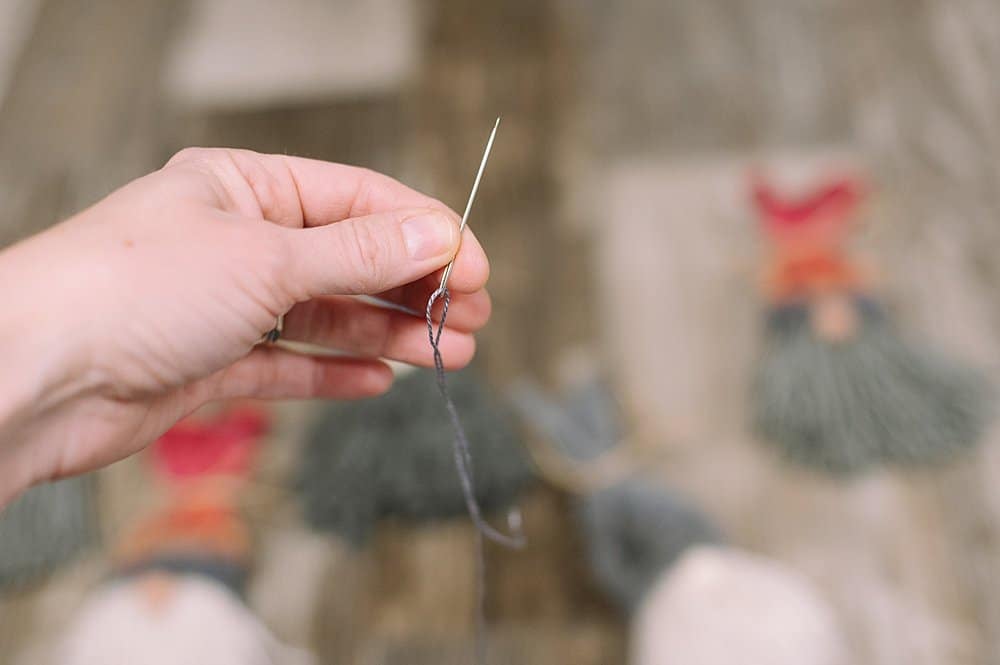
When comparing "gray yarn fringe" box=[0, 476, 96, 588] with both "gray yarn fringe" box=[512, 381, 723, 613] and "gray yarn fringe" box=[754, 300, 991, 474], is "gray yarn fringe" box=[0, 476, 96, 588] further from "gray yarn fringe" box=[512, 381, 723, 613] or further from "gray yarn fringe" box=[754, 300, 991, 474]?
"gray yarn fringe" box=[754, 300, 991, 474]

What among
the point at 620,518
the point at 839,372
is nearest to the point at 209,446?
the point at 620,518

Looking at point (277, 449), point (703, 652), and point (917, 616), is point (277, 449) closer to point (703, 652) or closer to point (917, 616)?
point (703, 652)

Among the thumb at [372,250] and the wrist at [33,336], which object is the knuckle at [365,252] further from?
the wrist at [33,336]

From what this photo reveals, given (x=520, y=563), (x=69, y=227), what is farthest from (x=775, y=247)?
(x=69, y=227)

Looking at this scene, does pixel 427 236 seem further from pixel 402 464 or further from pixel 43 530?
pixel 43 530

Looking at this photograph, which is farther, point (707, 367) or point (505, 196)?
point (505, 196)

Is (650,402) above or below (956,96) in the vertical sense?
below
